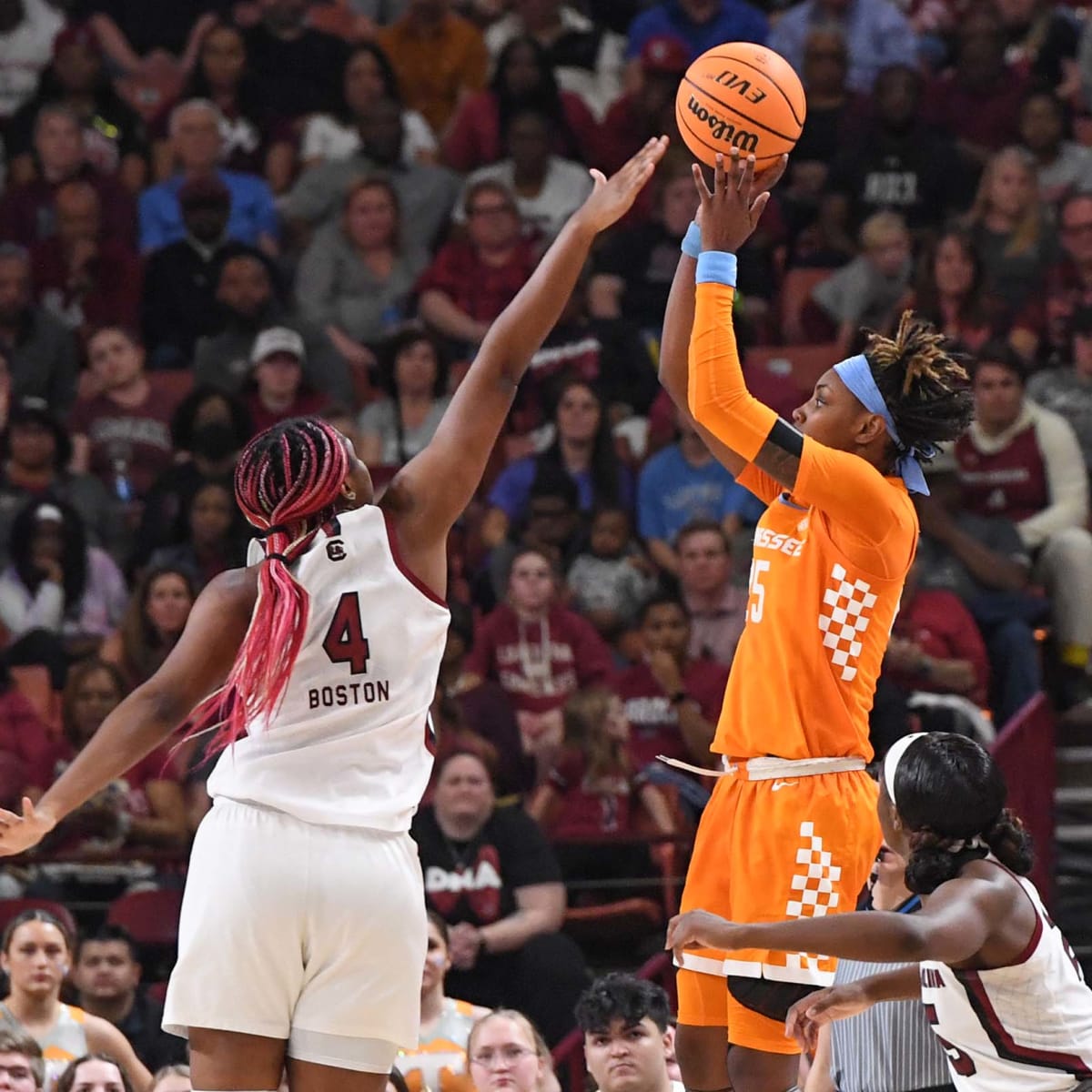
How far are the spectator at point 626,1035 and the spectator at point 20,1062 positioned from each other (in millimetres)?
1830

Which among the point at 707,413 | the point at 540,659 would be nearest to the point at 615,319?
the point at 540,659

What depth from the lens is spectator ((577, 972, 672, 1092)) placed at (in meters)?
6.38

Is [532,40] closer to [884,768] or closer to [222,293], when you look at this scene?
[222,293]

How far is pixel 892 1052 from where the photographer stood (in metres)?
5.61

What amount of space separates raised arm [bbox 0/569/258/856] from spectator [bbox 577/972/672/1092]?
2.63 meters

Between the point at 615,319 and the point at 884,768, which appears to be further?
the point at 615,319

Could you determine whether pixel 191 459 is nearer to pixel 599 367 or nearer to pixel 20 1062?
pixel 599 367

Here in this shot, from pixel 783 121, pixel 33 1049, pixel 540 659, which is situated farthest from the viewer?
pixel 540 659

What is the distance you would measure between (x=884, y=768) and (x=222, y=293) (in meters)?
7.79

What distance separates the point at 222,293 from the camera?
1176 centimetres

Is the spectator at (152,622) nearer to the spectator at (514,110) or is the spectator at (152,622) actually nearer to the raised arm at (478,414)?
the spectator at (514,110)

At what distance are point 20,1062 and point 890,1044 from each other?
2.90 meters

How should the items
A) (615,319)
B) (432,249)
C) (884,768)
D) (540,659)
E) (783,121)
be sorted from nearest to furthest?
(884,768) → (783,121) → (540,659) → (615,319) → (432,249)

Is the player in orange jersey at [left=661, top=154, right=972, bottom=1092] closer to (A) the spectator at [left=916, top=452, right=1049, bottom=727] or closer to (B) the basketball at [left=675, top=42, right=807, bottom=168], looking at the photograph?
(B) the basketball at [left=675, top=42, right=807, bottom=168]
